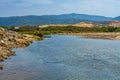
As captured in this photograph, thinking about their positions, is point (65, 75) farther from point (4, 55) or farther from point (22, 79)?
point (4, 55)

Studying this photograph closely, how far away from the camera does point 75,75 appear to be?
37469 mm

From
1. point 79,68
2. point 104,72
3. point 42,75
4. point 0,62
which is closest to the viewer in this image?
point 42,75

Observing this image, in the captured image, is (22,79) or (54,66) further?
(54,66)

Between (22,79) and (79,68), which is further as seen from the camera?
(79,68)

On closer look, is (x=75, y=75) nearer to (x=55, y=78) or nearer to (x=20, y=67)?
(x=55, y=78)

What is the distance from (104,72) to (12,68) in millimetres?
12474

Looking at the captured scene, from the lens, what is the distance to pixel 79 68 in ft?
141

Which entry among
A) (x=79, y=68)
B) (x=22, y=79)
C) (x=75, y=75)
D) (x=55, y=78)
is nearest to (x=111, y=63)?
(x=79, y=68)

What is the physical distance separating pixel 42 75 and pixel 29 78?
7.97 ft

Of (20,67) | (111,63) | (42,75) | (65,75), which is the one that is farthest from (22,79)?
(111,63)

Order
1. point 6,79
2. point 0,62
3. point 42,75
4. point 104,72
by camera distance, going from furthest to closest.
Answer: point 0,62 < point 104,72 < point 42,75 < point 6,79

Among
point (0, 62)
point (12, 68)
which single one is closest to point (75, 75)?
point (12, 68)

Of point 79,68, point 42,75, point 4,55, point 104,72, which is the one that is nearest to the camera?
point 42,75

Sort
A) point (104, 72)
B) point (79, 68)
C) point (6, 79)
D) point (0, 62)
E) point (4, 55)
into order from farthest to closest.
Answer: point (4, 55), point (0, 62), point (79, 68), point (104, 72), point (6, 79)
